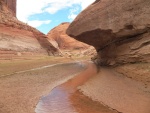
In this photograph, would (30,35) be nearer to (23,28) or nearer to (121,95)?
(23,28)

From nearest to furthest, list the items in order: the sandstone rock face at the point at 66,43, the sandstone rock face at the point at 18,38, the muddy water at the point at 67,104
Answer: the muddy water at the point at 67,104
the sandstone rock face at the point at 18,38
the sandstone rock face at the point at 66,43

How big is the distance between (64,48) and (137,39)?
8167 centimetres

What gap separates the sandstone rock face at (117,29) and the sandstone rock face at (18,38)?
38.9 feet

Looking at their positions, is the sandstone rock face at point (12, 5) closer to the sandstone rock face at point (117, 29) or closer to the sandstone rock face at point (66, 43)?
the sandstone rock face at point (117, 29)

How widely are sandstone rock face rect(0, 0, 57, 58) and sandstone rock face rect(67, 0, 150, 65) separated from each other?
11.9 m

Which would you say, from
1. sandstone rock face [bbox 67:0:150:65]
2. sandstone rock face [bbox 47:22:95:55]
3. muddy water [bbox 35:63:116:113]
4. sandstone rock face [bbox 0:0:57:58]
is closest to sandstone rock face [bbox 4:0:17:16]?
sandstone rock face [bbox 0:0:57:58]

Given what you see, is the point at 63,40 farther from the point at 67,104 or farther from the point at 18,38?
the point at 67,104

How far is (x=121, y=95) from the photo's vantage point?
12.2 m

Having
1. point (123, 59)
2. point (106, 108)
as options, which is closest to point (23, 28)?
point (123, 59)

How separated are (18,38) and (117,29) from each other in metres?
22.6

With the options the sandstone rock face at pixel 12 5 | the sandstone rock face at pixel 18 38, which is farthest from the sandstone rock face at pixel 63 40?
the sandstone rock face at pixel 18 38

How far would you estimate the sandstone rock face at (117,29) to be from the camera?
18.6 m

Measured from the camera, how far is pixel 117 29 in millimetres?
21406

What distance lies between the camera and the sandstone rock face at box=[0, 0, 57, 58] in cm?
3533
